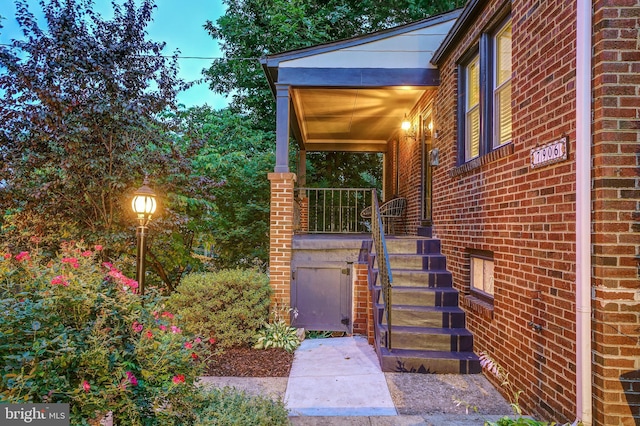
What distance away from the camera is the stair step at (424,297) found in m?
4.86

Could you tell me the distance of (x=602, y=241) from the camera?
2.47 metres

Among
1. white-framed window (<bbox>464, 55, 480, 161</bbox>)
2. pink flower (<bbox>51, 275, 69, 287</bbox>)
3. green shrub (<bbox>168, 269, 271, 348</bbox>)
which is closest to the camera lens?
pink flower (<bbox>51, 275, 69, 287</bbox>)

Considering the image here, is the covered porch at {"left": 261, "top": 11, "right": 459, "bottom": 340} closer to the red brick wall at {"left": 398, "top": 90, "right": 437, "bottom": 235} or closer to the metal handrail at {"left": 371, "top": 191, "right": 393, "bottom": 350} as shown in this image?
the red brick wall at {"left": 398, "top": 90, "right": 437, "bottom": 235}

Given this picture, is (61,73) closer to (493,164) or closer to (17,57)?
(17,57)

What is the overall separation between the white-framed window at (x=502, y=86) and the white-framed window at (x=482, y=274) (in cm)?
124

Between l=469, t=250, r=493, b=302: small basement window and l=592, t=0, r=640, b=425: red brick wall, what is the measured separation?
1687 millimetres

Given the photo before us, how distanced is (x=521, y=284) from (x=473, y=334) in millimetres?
1252

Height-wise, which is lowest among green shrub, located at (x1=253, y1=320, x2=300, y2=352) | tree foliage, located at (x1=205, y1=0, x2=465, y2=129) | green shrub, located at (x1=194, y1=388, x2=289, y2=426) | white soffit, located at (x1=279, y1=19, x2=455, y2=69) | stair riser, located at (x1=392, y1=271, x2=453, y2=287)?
green shrub, located at (x1=253, y1=320, x2=300, y2=352)

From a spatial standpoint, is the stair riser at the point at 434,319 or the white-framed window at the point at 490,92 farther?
the stair riser at the point at 434,319

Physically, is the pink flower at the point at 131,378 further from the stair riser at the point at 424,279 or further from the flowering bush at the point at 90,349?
the stair riser at the point at 424,279

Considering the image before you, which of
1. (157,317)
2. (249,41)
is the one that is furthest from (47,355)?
(249,41)

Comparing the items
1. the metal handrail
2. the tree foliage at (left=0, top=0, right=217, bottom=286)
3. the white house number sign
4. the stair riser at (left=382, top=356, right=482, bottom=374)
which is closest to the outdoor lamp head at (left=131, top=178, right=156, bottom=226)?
the tree foliage at (left=0, top=0, right=217, bottom=286)

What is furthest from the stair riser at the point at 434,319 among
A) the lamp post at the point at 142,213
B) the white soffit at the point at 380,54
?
the white soffit at the point at 380,54

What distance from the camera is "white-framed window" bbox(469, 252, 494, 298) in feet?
13.9
